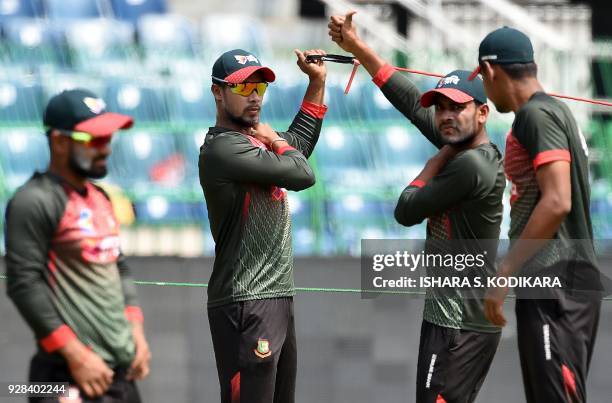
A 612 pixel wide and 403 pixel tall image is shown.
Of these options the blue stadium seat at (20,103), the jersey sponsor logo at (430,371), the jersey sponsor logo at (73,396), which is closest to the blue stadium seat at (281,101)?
the blue stadium seat at (20,103)

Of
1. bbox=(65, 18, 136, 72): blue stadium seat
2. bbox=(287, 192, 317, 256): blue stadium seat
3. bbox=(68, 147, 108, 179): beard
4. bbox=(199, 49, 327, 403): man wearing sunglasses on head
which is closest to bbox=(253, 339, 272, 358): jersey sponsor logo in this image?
bbox=(199, 49, 327, 403): man wearing sunglasses on head

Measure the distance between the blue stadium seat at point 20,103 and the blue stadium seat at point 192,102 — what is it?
4.07ft

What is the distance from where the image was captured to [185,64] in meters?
11.7

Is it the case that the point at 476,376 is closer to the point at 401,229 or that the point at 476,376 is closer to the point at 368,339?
the point at 368,339

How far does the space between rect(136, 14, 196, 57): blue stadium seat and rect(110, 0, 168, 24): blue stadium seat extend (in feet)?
0.28

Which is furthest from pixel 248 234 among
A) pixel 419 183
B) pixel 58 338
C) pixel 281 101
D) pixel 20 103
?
pixel 20 103

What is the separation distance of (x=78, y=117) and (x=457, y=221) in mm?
1628

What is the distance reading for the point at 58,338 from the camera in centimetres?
386

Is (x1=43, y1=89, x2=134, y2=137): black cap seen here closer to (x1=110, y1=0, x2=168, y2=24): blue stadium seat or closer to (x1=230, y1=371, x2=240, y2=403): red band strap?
(x1=230, y1=371, x2=240, y2=403): red band strap

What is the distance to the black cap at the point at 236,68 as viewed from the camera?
16.3 feet

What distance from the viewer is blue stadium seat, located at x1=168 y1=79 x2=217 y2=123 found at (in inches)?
442

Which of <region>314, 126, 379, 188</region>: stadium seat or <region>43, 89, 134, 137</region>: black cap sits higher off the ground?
<region>43, 89, 134, 137</region>: black cap

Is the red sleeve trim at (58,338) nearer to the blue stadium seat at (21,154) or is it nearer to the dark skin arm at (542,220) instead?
the dark skin arm at (542,220)

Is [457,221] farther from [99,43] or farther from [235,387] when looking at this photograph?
[99,43]
